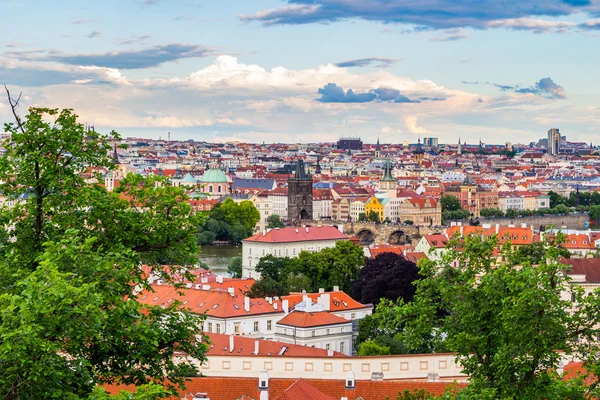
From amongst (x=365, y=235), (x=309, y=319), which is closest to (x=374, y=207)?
(x=365, y=235)

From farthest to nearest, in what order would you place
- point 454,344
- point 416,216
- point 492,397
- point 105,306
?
point 416,216, point 454,344, point 492,397, point 105,306

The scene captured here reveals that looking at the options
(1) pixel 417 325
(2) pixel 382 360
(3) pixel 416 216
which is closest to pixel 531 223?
(3) pixel 416 216

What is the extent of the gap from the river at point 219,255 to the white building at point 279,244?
14.4 ft

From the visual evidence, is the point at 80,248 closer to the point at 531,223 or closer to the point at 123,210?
the point at 123,210

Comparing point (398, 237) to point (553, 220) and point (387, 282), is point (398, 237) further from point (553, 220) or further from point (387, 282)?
point (387, 282)

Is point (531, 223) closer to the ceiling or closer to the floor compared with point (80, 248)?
closer to the floor

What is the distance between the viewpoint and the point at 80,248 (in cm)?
1187

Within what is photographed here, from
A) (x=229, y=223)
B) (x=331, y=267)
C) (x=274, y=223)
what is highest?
(x=331, y=267)

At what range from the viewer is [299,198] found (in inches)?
3757

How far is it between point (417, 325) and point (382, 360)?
10.1m

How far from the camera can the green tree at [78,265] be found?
10.7m

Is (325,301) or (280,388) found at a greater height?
(280,388)

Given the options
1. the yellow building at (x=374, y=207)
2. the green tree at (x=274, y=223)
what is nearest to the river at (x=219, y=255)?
the green tree at (x=274, y=223)

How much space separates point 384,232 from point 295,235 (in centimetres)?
3004
